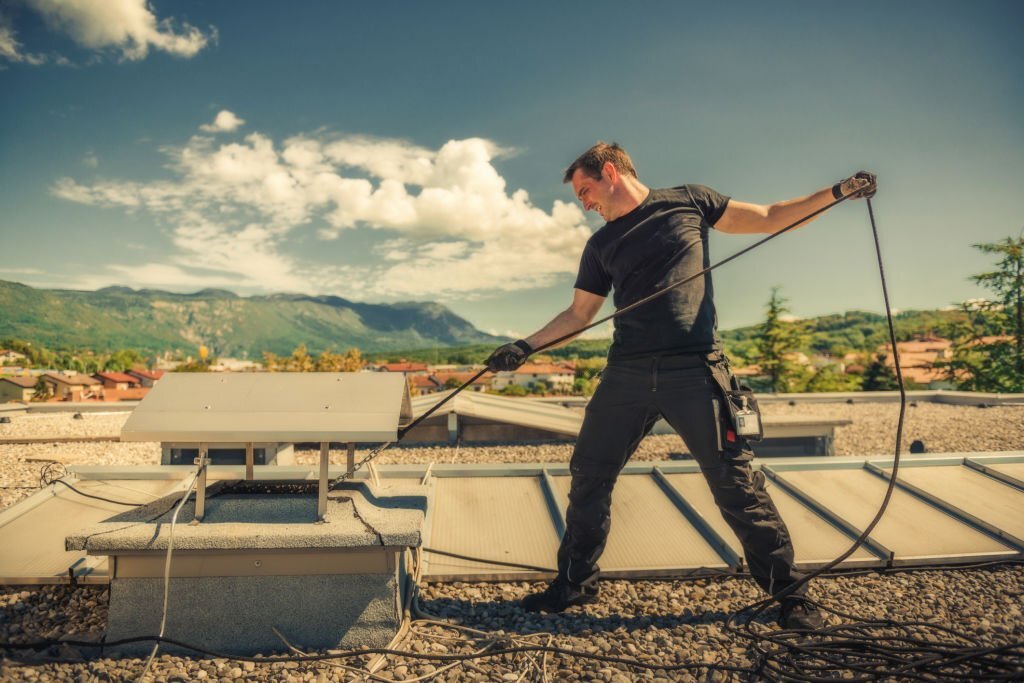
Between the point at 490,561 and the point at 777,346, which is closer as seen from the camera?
the point at 490,561

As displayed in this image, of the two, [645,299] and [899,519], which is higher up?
[645,299]

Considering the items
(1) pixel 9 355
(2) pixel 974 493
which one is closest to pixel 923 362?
→ (2) pixel 974 493

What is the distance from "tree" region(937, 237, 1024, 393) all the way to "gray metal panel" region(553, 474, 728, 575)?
3015 centimetres

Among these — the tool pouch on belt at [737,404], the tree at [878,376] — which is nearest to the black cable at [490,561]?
the tool pouch on belt at [737,404]

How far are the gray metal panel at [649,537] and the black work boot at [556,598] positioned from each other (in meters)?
0.34

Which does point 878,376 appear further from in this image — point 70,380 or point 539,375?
point 70,380

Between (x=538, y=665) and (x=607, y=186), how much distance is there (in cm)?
226

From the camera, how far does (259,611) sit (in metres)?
2.54

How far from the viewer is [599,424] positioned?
2.91 metres

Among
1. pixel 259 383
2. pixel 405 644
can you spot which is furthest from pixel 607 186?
pixel 405 644

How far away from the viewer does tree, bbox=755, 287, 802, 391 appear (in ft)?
129

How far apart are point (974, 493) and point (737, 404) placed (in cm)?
282

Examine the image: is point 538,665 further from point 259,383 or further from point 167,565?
point 259,383

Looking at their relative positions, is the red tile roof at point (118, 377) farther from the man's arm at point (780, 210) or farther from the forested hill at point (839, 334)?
the man's arm at point (780, 210)
